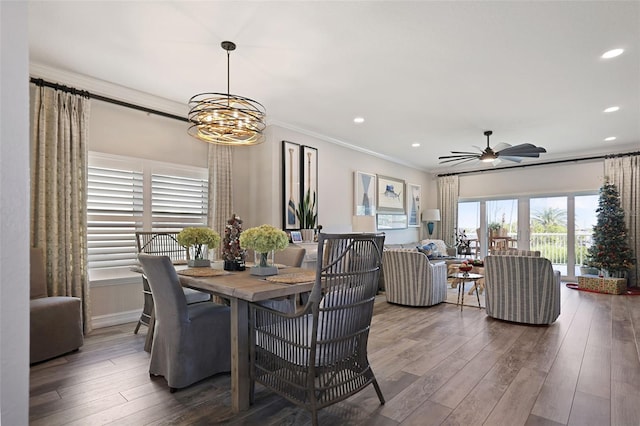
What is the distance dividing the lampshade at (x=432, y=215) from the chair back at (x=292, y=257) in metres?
5.94

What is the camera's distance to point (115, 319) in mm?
3812

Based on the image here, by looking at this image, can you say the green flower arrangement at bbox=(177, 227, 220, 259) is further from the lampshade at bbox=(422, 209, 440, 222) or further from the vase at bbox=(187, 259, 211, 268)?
the lampshade at bbox=(422, 209, 440, 222)

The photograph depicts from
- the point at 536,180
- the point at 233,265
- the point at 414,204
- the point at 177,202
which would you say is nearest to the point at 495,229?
the point at 536,180

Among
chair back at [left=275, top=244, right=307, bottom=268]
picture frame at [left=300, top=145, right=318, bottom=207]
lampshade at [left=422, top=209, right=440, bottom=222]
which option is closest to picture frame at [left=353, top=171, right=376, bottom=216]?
picture frame at [left=300, top=145, right=318, bottom=207]

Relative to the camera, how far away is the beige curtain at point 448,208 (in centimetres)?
867

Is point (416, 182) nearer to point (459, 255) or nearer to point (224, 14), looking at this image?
point (459, 255)

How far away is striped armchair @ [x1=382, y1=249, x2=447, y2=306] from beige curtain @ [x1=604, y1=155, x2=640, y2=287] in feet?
14.1

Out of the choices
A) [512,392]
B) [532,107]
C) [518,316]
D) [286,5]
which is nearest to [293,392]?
[512,392]

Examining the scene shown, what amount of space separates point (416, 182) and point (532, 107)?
14.2 feet

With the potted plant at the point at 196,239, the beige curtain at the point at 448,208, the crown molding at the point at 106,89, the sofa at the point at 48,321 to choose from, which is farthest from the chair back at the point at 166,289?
the beige curtain at the point at 448,208

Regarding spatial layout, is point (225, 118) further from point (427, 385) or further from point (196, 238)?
point (427, 385)

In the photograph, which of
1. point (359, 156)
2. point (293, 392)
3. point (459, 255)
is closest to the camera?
point (293, 392)

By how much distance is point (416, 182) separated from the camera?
28.5ft

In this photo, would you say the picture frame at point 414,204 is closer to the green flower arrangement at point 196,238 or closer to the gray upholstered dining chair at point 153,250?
the gray upholstered dining chair at point 153,250
